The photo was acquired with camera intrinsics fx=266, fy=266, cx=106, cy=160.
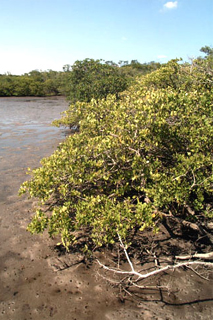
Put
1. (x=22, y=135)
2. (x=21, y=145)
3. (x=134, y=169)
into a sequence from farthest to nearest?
(x=22, y=135)
(x=21, y=145)
(x=134, y=169)

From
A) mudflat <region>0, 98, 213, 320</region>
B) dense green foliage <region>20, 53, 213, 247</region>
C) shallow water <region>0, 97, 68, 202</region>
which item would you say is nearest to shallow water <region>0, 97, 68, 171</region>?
shallow water <region>0, 97, 68, 202</region>

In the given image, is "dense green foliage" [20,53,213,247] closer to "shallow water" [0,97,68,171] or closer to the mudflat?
the mudflat

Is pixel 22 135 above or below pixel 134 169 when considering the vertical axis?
below

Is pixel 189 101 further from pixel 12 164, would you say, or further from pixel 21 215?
pixel 12 164

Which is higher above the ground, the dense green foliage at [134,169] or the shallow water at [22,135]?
the dense green foliage at [134,169]

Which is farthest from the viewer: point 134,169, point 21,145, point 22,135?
point 22,135

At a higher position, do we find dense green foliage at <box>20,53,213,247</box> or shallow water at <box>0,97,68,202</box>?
dense green foliage at <box>20,53,213,247</box>

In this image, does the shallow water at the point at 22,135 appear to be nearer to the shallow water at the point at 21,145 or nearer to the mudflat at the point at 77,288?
the shallow water at the point at 21,145

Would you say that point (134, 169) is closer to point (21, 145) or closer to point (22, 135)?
point (21, 145)

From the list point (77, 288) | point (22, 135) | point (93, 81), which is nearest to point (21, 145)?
point (22, 135)

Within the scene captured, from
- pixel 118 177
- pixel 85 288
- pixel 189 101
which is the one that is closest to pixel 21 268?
pixel 85 288

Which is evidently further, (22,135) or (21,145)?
(22,135)

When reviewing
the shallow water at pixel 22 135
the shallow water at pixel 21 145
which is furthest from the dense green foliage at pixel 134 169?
the shallow water at pixel 22 135

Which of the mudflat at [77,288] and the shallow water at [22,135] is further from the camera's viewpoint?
the shallow water at [22,135]
